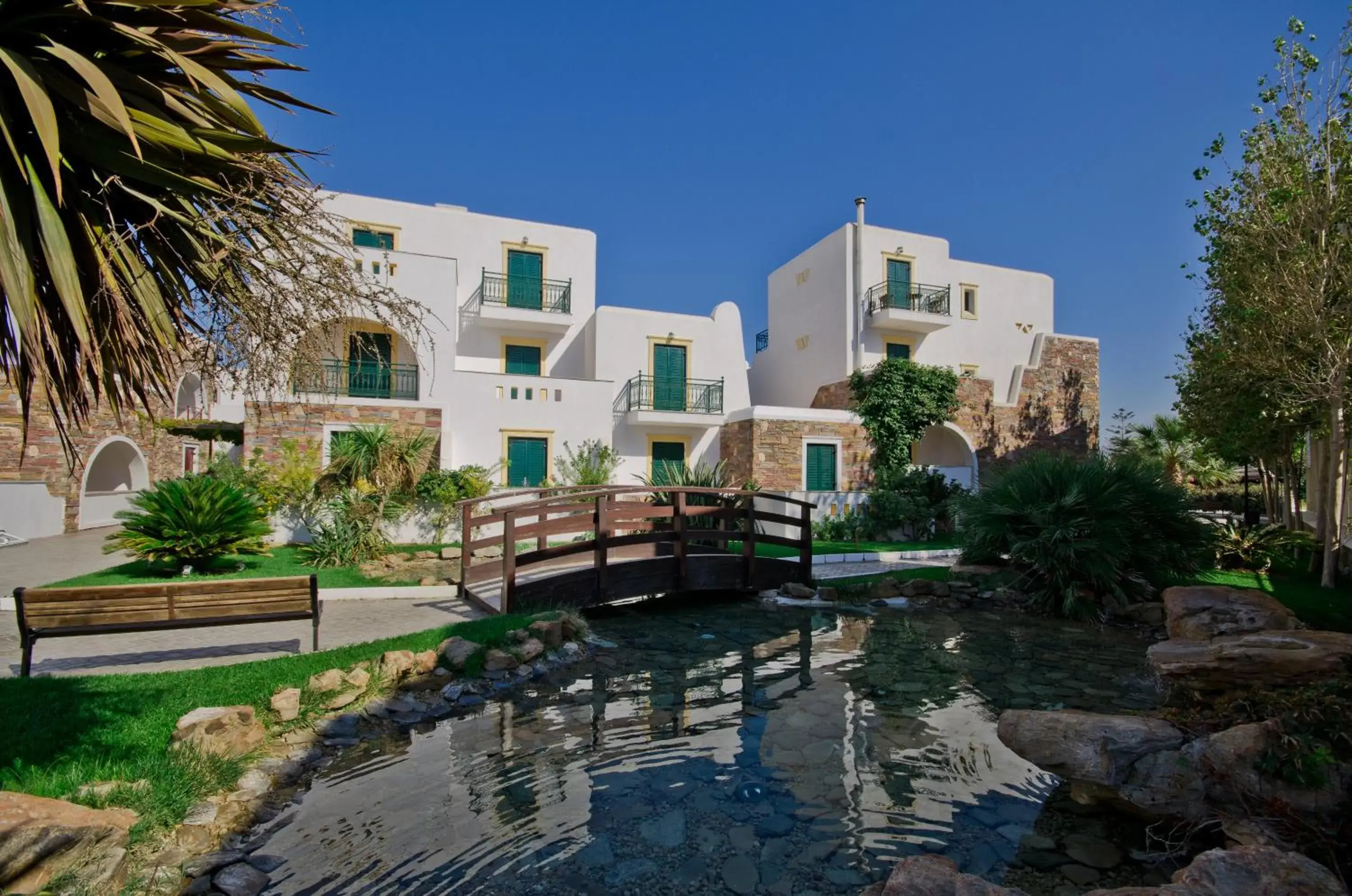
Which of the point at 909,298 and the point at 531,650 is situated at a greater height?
the point at 909,298

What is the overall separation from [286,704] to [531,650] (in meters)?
2.40

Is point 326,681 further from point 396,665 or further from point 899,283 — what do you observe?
point 899,283

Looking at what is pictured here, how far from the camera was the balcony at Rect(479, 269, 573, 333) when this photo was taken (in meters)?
19.8

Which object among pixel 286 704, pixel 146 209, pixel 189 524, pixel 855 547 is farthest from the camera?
pixel 855 547

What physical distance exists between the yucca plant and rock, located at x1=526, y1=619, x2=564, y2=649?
5.58 meters

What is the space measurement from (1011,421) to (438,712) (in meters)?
21.1

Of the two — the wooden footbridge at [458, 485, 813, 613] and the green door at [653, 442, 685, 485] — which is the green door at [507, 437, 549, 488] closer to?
the green door at [653, 442, 685, 485]

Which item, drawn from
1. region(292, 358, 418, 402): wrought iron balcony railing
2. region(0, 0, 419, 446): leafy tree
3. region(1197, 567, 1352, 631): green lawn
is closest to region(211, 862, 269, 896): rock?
region(0, 0, 419, 446): leafy tree

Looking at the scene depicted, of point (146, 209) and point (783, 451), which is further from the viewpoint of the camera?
point (783, 451)

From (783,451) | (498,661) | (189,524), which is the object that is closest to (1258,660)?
(498,661)

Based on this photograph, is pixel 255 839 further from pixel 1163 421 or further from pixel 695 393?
pixel 1163 421

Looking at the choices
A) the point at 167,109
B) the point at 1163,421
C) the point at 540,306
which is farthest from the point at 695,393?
the point at 167,109

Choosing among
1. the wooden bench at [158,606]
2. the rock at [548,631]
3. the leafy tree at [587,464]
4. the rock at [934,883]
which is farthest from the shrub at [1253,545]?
the wooden bench at [158,606]

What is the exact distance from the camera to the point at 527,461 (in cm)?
1789
